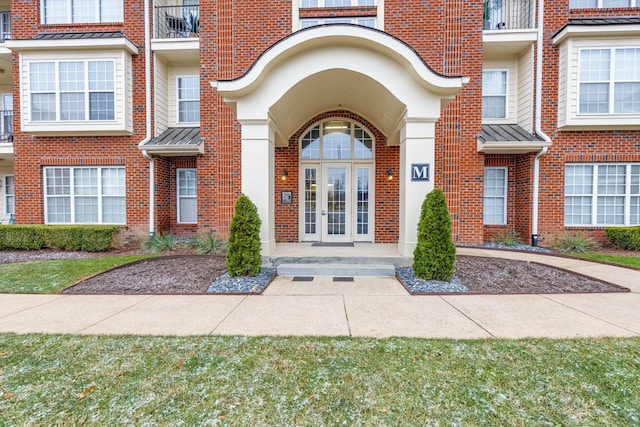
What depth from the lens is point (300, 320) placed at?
12.6 ft

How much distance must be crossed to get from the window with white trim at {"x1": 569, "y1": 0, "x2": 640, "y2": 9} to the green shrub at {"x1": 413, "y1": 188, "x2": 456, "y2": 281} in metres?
9.57

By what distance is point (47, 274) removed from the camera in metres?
5.84

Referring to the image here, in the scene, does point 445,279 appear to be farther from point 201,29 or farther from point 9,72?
point 9,72

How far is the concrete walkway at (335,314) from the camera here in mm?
3533

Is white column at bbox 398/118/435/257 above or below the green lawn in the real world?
above

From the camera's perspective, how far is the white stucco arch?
18.8ft

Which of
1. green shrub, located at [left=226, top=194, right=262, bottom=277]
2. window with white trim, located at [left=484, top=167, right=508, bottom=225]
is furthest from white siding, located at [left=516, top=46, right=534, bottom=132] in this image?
green shrub, located at [left=226, top=194, right=262, bottom=277]

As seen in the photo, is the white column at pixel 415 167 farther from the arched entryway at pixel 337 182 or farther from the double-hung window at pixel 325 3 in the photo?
the double-hung window at pixel 325 3

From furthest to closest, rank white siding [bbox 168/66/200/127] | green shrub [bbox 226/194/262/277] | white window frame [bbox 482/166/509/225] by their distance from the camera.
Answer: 1. white siding [bbox 168/66/200/127]
2. white window frame [bbox 482/166/509/225]
3. green shrub [bbox 226/194/262/277]

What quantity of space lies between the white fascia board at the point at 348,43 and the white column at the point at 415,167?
79 centimetres

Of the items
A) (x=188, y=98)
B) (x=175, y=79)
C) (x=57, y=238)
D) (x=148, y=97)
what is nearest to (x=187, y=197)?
(x=148, y=97)

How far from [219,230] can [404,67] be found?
6.58 metres

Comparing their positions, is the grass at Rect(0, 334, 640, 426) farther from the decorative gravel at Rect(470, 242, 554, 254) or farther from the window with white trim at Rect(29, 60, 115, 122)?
the window with white trim at Rect(29, 60, 115, 122)

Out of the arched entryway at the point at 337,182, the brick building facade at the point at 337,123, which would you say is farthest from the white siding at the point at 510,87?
the arched entryway at the point at 337,182
